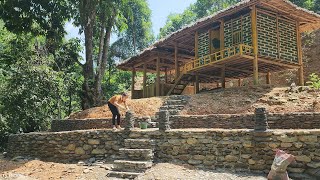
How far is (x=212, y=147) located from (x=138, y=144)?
2.34 meters

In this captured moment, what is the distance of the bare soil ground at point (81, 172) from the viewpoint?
7801 millimetres

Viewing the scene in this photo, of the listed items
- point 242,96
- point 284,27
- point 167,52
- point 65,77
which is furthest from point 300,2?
point 65,77

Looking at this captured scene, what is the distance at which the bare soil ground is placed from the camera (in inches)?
307

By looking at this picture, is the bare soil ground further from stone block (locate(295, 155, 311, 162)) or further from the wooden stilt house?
the wooden stilt house

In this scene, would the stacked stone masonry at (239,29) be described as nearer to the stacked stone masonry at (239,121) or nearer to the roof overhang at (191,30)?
the roof overhang at (191,30)

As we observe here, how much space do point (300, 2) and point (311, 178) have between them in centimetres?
2465

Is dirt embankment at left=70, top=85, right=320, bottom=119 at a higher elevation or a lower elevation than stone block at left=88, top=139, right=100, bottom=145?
higher

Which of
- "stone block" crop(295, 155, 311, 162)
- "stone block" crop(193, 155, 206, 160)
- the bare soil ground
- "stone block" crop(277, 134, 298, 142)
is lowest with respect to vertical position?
the bare soil ground

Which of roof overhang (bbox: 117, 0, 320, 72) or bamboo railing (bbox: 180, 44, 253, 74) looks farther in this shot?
roof overhang (bbox: 117, 0, 320, 72)

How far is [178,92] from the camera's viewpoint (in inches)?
746

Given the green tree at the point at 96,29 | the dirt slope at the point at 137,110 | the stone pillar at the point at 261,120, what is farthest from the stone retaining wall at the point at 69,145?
the green tree at the point at 96,29

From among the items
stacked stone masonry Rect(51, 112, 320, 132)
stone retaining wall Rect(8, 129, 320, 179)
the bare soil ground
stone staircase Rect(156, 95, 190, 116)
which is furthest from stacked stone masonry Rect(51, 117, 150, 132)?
the bare soil ground

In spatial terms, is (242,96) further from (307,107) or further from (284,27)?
(284,27)

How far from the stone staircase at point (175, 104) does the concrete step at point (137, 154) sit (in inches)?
149
